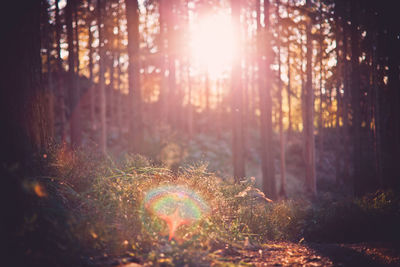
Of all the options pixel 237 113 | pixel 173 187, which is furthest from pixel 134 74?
pixel 173 187

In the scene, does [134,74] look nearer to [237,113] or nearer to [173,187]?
[237,113]

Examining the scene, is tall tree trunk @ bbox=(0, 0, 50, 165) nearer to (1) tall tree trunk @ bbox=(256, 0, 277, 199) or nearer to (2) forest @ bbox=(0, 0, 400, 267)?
(2) forest @ bbox=(0, 0, 400, 267)

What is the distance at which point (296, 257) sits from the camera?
4.52 meters

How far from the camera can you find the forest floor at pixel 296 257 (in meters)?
3.47

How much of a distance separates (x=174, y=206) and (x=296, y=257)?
6.25 ft

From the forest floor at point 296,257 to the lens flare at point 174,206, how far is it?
2.14 ft

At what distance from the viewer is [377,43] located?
1414cm

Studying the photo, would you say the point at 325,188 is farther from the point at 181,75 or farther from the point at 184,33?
the point at 181,75

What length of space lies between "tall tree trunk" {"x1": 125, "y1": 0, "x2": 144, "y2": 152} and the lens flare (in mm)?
6912

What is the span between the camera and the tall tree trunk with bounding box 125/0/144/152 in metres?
10.9

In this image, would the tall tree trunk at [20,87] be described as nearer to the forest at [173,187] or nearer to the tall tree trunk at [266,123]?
the forest at [173,187]

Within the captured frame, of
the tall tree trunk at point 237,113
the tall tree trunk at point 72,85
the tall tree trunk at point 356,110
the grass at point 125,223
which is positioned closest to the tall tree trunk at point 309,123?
the tall tree trunk at point 356,110

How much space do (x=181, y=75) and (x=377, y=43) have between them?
19.9 m

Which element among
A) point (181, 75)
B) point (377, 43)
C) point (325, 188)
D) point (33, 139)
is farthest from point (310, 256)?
point (181, 75)
